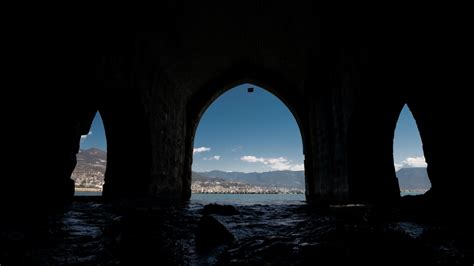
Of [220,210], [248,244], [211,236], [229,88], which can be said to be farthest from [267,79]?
[248,244]

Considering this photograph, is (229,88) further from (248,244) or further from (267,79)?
(248,244)

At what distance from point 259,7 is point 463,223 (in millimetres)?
4940

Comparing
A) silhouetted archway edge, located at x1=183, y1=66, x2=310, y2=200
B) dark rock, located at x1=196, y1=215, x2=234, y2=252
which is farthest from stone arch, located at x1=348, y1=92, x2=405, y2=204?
silhouetted archway edge, located at x1=183, y1=66, x2=310, y2=200

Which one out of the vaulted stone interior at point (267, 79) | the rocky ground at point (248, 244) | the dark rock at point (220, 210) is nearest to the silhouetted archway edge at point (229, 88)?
the vaulted stone interior at point (267, 79)

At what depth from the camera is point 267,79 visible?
9.80 meters

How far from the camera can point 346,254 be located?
137 cm

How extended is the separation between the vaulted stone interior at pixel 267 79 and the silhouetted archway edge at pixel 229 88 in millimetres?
90

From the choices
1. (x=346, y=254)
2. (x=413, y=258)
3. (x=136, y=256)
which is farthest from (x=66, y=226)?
(x=413, y=258)

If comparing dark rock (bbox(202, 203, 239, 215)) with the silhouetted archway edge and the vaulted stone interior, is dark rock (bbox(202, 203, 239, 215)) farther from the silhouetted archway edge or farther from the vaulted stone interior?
the silhouetted archway edge

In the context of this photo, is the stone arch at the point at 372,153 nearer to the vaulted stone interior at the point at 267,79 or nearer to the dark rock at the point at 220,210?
the vaulted stone interior at the point at 267,79

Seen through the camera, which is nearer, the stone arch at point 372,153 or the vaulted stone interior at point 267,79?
the vaulted stone interior at point 267,79

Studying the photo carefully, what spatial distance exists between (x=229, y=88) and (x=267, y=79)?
1.54 metres

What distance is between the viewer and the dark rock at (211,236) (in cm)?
167

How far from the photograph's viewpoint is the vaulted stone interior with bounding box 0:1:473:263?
288 centimetres
